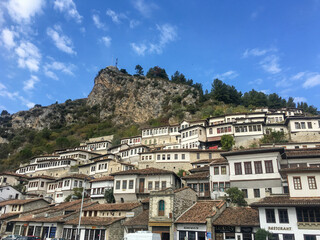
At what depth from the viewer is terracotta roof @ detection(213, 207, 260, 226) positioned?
2562 centimetres

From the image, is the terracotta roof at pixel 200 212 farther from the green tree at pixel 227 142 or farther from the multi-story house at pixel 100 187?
the green tree at pixel 227 142

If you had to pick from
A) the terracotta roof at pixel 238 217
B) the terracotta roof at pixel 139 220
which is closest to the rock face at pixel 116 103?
the terracotta roof at pixel 139 220

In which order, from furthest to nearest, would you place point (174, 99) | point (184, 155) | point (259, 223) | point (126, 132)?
point (174, 99), point (126, 132), point (184, 155), point (259, 223)

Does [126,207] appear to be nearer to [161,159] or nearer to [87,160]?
[161,159]

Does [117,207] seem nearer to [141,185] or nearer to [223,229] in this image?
[141,185]

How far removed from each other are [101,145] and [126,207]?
161 ft

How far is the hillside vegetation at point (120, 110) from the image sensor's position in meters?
94.3

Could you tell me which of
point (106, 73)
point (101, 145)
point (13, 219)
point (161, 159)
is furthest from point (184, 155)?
point (106, 73)

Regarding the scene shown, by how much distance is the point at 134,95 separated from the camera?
412 feet

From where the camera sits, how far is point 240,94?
335ft

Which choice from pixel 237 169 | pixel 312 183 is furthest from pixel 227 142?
pixel 312 183

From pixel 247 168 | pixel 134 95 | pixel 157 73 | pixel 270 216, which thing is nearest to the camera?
pixel 270 216

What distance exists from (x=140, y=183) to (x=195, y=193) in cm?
920

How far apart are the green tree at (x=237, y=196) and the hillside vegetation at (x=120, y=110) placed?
4772cm
